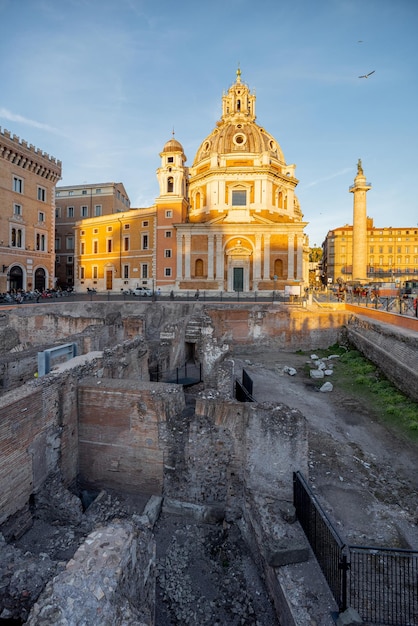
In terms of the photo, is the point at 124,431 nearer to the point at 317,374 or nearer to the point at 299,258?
the point at 317,374

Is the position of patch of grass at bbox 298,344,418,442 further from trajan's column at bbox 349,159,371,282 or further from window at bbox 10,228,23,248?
window at bbox 10,228,23,248

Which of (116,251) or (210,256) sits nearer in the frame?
(210,256)

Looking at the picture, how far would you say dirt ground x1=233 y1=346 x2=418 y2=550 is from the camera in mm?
5160

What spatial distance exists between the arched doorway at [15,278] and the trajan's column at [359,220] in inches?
1233

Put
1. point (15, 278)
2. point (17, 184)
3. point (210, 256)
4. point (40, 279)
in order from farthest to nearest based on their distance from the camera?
point (210, 256)
point (40, 279)
point (17, 184)
point (15, 278)

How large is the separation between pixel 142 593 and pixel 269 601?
2036mm

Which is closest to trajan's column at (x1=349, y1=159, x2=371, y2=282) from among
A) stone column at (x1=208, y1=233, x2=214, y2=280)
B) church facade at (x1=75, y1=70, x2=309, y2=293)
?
church facade at (x1=75, y1=70, x2=309, y2=293)

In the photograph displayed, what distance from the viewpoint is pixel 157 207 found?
4084 centimetres

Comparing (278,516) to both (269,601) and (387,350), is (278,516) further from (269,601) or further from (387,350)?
(387,350)

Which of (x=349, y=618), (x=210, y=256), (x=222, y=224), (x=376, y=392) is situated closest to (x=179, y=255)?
(x=210, y=256)

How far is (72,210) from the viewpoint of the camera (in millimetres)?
51438

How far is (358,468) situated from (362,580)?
3.32 meters

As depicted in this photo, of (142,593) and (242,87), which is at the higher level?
(242,87)

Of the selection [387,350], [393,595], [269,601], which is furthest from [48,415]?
[387,350]
